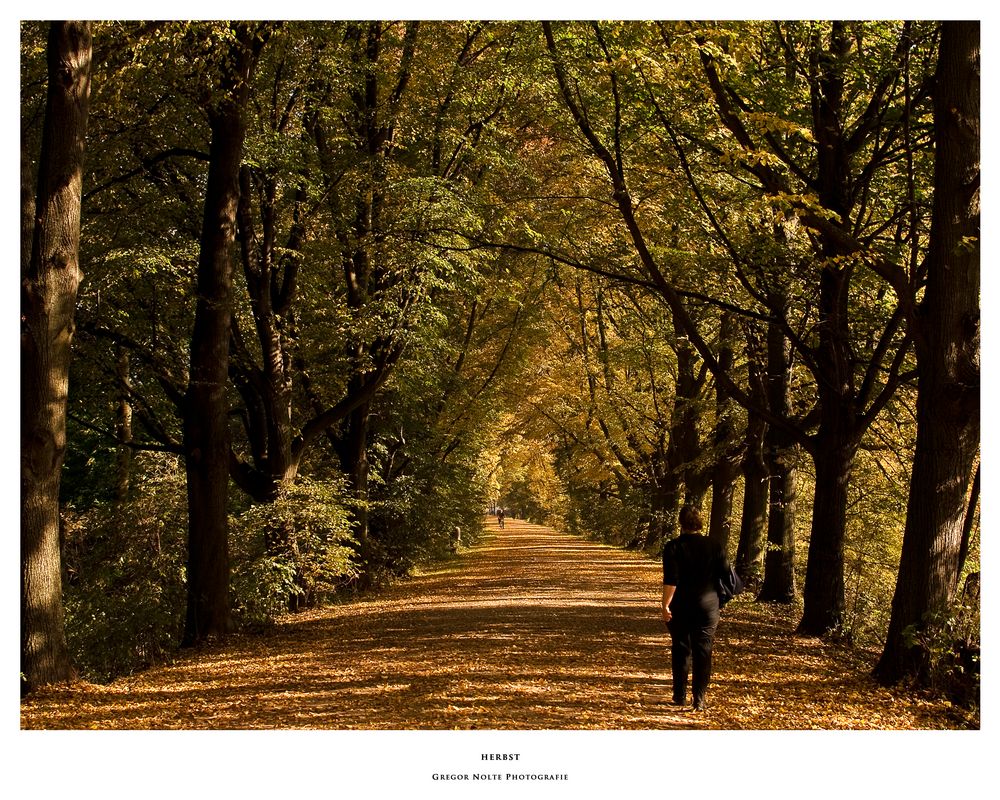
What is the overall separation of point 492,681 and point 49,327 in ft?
18.5

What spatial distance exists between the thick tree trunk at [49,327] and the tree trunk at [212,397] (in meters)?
3.70

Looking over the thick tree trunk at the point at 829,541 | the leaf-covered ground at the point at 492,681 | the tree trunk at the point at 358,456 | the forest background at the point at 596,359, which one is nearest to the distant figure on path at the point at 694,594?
the leaf-covered ground at the point at 492,681

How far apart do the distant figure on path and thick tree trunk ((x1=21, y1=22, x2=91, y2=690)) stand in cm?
603

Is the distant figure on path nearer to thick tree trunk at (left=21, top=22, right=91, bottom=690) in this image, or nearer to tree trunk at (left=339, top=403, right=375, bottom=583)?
thick tree trunk at (left=21, top=22, right=91, bottom=690)

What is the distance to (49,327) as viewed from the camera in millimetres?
9148

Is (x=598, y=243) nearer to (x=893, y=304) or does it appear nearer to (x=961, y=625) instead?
(x=893, y=304)

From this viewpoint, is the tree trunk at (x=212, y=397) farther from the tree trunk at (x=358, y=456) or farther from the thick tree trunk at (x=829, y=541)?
the thick tree trunk at (x=829, y=541)

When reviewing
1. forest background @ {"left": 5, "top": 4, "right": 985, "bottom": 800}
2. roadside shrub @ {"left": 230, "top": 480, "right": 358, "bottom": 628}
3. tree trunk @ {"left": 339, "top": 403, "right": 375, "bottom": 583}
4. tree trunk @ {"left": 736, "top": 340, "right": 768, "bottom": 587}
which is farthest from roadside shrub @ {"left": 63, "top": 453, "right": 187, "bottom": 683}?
tree trunk @ {"left": 736, "top": 340, "right": 768, "bottom": 587}

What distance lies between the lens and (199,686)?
1010 centimetres

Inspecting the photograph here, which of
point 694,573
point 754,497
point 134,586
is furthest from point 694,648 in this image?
point 134,586

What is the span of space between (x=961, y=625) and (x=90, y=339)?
506 inches

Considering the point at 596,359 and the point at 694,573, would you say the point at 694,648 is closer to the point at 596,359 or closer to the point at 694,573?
the point at 694,573

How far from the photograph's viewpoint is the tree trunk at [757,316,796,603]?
52.5 feet

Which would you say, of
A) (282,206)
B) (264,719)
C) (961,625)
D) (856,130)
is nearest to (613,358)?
(282,206)
